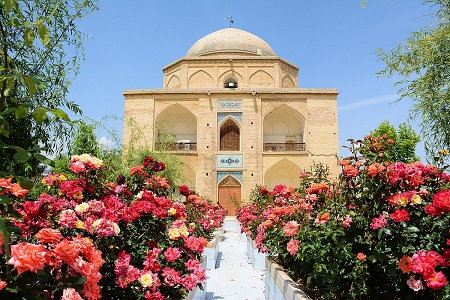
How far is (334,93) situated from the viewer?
20.5m

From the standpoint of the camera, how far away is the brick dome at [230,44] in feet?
79.8

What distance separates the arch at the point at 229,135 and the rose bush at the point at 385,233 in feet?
57.4

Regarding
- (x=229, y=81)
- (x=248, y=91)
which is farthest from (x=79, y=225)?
(x=229, y=81)

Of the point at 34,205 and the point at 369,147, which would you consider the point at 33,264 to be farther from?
the point at 369,147

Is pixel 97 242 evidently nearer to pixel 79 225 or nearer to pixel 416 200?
pixel 79 225

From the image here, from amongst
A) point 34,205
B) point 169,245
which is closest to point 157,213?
point 169,245

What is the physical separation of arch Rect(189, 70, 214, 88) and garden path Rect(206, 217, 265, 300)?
15233 mm

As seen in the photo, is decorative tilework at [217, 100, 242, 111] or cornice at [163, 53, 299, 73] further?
cornice at [163, 53, 299, 73]

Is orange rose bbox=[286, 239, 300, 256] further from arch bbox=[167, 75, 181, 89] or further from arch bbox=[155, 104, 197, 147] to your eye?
arch bbox=[167, 75, 181, 89]

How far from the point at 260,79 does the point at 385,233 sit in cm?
2120

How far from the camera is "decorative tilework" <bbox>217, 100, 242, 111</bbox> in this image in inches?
811

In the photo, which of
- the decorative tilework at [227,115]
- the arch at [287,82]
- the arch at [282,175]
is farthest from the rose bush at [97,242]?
the arch at [287,82]

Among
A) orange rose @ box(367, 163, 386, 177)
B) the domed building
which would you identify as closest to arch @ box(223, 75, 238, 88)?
the domed building

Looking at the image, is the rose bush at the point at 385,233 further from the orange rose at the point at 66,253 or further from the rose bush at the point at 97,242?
the orange rose at the point at 66,253
